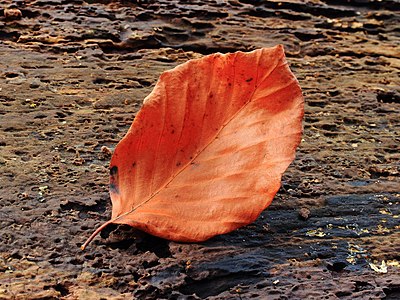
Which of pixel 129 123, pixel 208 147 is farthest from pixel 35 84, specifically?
pixel 208 147

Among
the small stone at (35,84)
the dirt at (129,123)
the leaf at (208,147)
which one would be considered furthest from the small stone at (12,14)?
the leaf at (208,147)

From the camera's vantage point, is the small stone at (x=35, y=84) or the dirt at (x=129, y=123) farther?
the small stone at (x=35, y=84)

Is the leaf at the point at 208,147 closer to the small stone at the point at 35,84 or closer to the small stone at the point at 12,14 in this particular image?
the small stone at the point at 35,84

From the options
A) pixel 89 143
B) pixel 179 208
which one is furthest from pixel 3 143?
pixel 179 208

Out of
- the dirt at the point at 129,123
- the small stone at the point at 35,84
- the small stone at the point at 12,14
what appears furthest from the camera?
the small stone at the point at 12,14

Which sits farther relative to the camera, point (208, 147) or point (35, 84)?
point (35, 84)

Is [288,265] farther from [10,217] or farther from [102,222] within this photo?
[10,217]

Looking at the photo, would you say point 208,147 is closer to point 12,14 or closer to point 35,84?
point 35,84
